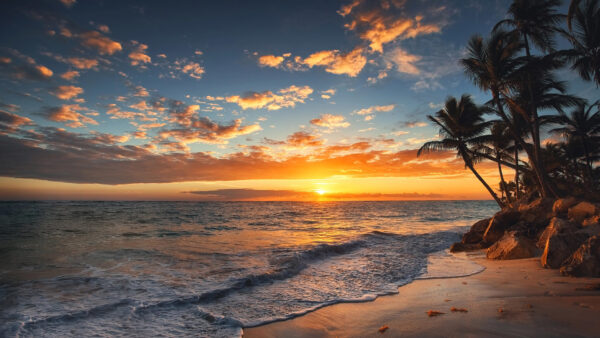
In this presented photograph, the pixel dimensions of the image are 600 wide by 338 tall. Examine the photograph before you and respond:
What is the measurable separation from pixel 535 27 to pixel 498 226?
514 inches

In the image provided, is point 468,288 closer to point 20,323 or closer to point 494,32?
point 20,323

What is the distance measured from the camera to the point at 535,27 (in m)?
17.5

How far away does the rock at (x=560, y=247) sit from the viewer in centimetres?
807

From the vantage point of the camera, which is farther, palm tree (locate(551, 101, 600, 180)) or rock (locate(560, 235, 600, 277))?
palm tree (locate(551, 101, 600, 180))

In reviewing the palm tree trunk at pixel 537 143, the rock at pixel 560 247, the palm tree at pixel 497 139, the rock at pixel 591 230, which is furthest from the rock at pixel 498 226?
the palm tree at pixel 497 139

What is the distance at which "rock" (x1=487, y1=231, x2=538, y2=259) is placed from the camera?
1032 cm

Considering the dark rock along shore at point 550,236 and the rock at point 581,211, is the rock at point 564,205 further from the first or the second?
the rock at point 581,211

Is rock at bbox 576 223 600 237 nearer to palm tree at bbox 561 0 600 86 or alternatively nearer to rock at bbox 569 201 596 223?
rock at bbox 569 201 596 223

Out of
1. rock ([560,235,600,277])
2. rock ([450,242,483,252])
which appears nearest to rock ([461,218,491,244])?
rock ([450,242,483,252])

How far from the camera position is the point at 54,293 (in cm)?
712

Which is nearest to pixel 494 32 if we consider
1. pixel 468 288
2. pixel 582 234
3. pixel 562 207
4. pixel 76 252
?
pixel 562 207

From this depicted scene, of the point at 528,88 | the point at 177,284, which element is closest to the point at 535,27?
the point at 528,88

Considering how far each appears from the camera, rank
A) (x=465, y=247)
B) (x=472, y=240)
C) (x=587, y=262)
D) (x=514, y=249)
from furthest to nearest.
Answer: (x=472, y=240), (x=465, y=247), (x=514, y=249), (x=587, y=262)

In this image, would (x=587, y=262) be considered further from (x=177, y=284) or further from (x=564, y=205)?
(x=177, y=284)
